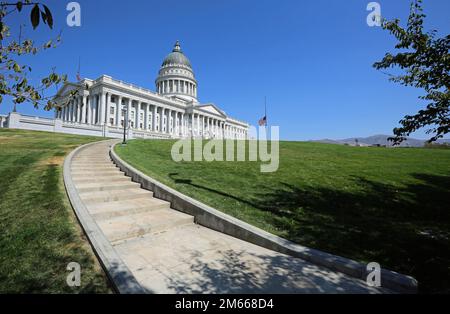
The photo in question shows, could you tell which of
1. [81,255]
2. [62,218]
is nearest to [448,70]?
[81,255]

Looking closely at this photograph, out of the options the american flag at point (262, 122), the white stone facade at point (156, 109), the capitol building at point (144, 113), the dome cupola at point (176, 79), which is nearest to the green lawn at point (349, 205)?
the capitol building at point (144, 113)

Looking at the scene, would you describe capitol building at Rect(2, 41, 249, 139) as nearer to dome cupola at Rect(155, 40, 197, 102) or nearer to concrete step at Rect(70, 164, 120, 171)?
dome cupola at Rect(155, 40, 197, 102)

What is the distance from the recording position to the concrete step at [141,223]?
530cm

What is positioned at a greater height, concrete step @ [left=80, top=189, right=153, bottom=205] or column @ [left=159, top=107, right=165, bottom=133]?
column @ [left=159, top=107, right=165, bottom=133]

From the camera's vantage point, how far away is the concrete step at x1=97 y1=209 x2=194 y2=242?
17.4ft

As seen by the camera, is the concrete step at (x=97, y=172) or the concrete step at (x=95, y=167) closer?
the concrete step at (x=97, y=172)

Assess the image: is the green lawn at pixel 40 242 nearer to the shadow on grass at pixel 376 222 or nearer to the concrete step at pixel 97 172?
the concrete step at pixel 97 172

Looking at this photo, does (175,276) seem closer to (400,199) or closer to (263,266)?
(263,266)

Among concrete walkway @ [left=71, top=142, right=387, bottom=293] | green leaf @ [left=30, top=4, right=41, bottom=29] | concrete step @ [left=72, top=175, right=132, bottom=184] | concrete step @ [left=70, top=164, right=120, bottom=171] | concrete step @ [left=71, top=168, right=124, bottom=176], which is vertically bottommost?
concrete walkway @ [left=71, top=142, right=387, bottom=293]

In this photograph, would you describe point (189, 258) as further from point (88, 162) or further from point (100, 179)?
point (88, 162)

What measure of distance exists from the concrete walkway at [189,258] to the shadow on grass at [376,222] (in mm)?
932

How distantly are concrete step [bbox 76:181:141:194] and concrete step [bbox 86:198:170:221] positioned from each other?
3.84 feet
